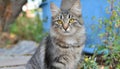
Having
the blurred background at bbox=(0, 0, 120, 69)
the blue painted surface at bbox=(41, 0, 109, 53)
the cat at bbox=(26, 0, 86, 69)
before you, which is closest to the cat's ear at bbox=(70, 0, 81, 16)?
the cat at bbox=(26, 0, 86, 69)

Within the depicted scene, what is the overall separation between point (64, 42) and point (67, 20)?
28 cm

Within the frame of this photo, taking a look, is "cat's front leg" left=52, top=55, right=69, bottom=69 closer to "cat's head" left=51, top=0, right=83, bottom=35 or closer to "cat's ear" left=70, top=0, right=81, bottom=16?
"cat's head" left=51, top=0, right=83, bottom=35

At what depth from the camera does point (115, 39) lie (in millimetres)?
4645

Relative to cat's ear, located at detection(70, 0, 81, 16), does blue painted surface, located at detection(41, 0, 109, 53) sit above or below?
below

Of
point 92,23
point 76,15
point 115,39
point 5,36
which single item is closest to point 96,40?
point 92,23

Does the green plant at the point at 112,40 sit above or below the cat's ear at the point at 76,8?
below

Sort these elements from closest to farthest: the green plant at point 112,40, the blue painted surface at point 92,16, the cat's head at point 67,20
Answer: the cat's head at point 67,20
the green plant at point 112,40
the blue painted surface at point 92,16

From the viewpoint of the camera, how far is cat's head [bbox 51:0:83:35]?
4230 millimetres

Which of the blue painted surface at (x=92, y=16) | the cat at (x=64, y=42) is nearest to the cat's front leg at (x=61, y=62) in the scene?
the cat at (x=64, y=42)

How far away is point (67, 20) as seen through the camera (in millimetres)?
4246

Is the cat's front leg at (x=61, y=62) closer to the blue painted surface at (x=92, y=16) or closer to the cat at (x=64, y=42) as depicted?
the cat at (x=64, y=42)

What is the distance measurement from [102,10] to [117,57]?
120 centimetres

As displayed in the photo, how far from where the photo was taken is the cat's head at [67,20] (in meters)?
4.23

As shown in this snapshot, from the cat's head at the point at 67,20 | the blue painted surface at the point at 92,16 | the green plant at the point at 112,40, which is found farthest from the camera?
the blue painted surface at the point at 92,16
